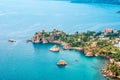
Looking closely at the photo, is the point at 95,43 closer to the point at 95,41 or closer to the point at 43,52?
the point at 95,41

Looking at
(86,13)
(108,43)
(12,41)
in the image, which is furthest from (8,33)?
(86,13)

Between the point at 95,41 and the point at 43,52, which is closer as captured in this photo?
the point at 43,52

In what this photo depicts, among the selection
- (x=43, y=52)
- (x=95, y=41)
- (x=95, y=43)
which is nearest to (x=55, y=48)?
(x=43, y=52)

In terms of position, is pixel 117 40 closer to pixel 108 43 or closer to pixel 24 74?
pixel 108 43

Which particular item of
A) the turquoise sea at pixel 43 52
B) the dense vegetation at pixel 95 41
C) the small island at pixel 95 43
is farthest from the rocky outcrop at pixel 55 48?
the dense vegetation at pixel 95 41

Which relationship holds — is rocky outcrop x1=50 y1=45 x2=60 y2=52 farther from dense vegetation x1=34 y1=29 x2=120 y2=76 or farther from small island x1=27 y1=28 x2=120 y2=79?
dense vegetation x1=34 y1=29 x2=120 y2=76

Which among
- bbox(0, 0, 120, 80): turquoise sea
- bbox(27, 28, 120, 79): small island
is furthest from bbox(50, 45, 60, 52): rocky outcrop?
bbox(0, 0, 120, 80): turquoise sea

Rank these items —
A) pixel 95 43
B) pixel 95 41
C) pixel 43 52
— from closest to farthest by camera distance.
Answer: pixel 43 52 < pixel 95 43 < pixel 95 41
